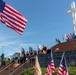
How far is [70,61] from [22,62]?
18.4 feet

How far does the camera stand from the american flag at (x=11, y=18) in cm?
1833

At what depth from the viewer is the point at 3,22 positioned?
18359 millimetres

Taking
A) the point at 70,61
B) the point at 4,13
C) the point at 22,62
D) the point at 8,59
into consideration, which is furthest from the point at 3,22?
the point at 8,59

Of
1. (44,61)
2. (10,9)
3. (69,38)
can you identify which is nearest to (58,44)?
(69,38)

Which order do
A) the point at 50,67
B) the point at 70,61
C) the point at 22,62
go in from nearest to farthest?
the point at 50,67
the point at 70,61
the point at 22,62

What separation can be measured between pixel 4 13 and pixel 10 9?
1.33ft

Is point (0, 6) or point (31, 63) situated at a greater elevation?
point (0, 6)

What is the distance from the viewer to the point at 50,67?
20547mm

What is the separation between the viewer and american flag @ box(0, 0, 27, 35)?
60.1 feet

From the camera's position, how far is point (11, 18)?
60.8 ft

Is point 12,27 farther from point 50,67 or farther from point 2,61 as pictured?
point 2,61

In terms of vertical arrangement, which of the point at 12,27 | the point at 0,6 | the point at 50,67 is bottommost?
the point at 50,67

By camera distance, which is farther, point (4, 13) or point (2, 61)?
point (2, 61)

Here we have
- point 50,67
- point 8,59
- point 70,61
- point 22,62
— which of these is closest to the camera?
point 50,67
